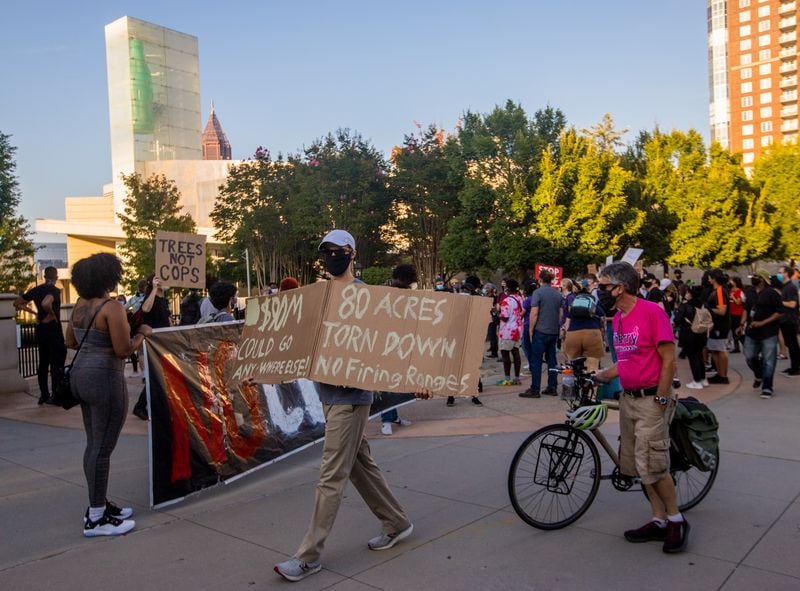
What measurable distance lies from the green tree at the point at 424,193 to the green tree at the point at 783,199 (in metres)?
20.7

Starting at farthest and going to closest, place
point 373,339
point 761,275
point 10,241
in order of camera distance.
→ point 10,241, point 761,275, point 373,339

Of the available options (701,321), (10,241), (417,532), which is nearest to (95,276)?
(417,532)

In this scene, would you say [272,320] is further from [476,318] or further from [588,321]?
[588,321]

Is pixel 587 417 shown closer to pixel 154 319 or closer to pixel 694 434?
pixel 694 434

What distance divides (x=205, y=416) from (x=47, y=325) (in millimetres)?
5807

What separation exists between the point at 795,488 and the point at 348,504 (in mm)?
3530

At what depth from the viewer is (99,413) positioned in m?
4.67

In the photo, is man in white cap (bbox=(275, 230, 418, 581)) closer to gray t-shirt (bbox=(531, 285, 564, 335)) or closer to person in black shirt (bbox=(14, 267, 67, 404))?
gray t-shirt (bbox=(531, 285, 564, 335))

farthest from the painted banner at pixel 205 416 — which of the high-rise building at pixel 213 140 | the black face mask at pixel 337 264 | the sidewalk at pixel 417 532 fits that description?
the high-rise building at pixel 213 140

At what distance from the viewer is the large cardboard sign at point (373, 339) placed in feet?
13.1

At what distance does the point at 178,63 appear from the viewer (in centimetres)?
6962

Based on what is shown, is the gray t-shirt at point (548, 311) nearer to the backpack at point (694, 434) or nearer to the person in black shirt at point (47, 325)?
the backpack at point (694, 434)

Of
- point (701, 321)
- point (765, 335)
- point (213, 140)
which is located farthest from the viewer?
point (213, 140)

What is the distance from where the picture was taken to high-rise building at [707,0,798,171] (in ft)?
340
